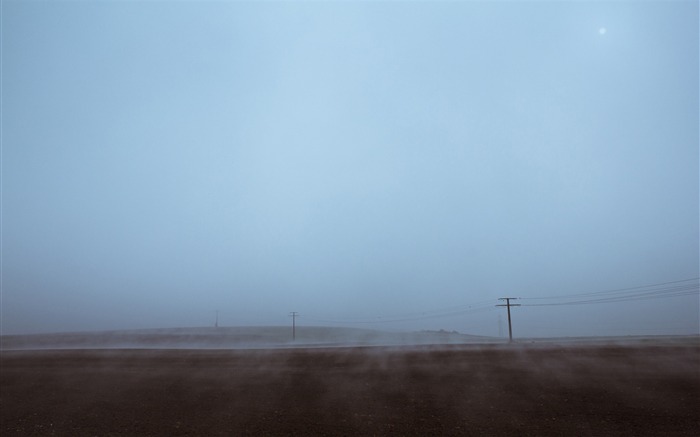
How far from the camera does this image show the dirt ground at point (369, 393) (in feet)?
64.3

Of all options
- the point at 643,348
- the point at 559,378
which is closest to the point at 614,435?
the point at 559,378

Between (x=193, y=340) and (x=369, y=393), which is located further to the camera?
(x=193, y=340)

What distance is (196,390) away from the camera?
1060 inches

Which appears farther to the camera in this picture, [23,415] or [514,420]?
[23,415]

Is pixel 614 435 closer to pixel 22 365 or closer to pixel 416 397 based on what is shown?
pixel 416 397

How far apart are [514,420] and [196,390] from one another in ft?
62.9

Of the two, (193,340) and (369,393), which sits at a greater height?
(369,393)

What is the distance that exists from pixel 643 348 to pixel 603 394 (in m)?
14.6

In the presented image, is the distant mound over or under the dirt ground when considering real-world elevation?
under

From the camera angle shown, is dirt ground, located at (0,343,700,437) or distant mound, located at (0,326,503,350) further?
distant mound, located at (0,326,503,350)

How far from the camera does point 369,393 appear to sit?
24.7 metres

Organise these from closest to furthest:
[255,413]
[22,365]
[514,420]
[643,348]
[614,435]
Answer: [614,435]
[514,420]
[255,413]
[643,348]
[22,365]

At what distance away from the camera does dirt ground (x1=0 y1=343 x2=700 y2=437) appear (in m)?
19.6

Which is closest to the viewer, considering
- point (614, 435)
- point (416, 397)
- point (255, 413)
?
point (614, 435)
